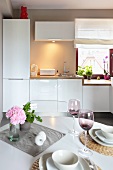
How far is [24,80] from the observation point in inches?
157

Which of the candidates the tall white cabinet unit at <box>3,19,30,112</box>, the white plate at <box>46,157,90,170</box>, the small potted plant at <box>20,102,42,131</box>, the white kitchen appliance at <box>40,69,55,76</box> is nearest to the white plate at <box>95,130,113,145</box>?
the white plate at <box>46,157,90,170</box>

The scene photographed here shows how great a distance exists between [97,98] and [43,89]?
1.26 meters

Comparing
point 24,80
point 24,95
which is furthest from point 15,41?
point 24,95

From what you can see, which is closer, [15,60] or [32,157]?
[32,157]

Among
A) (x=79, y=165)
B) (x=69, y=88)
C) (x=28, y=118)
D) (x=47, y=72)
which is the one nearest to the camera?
(x=79, y=165)

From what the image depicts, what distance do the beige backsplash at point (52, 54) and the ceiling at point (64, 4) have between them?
2.76ft

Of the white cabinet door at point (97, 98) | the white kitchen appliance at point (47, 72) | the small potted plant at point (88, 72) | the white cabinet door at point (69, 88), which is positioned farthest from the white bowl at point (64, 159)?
the small potted plant at point (88, 72)

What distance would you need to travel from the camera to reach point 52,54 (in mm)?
4512

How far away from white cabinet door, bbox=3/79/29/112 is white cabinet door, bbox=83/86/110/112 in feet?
4.44

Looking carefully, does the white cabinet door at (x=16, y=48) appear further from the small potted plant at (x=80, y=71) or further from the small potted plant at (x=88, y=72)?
the small potted plant at (x=88, y=72)

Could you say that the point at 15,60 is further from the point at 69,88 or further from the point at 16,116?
the point at 16,116

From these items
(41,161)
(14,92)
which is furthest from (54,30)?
(41,161)

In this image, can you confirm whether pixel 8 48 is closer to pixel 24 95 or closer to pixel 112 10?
pixel 24 95

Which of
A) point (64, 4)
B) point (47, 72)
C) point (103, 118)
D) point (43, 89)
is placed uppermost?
point (64, 4)
